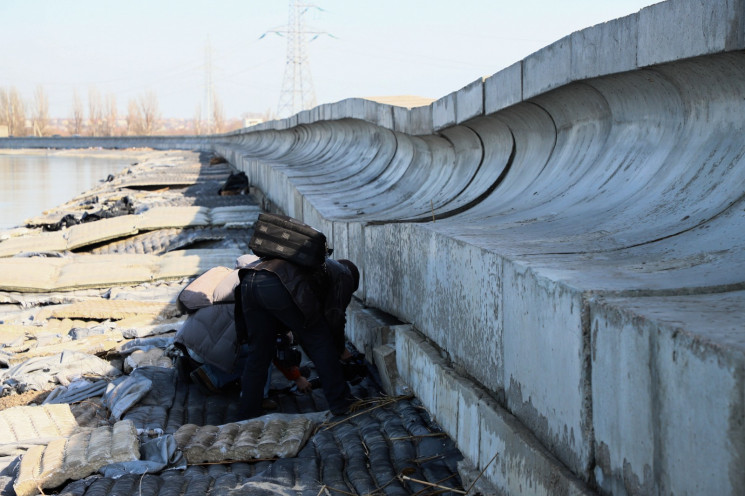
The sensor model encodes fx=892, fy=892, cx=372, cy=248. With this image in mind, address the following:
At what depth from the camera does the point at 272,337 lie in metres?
4.91

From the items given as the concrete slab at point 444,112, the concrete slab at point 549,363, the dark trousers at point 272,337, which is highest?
the concrete slab at point 444,112

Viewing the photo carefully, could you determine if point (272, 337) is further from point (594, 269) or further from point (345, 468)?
point (594, 269)

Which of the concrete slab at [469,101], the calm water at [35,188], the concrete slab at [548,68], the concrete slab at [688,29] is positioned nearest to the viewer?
the concrete slab at [688,29]

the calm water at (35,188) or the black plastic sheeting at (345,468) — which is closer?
the black plastic sheeting at (345,468)

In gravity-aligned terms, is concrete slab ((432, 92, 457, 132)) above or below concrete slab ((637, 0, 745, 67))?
below

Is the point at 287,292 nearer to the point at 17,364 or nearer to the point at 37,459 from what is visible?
the point at 37,459

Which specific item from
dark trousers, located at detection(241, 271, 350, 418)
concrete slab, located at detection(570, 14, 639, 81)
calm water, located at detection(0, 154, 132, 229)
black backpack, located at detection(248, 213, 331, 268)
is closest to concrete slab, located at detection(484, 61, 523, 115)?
concrete slab, located at detection(570, 14, 639, 81)

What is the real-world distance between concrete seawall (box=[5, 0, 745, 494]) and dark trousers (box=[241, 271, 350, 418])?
0.38 meters

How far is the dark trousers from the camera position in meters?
4.70

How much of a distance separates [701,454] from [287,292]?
3.06 m

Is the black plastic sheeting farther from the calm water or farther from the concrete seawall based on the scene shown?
the calm water

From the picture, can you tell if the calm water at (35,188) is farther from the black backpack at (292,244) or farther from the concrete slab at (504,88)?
the concrete slab at (504,88)

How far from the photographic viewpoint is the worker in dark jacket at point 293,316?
4703 millimetres

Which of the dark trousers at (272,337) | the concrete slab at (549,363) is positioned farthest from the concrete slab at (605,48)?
the dark trousers at (272,337)
